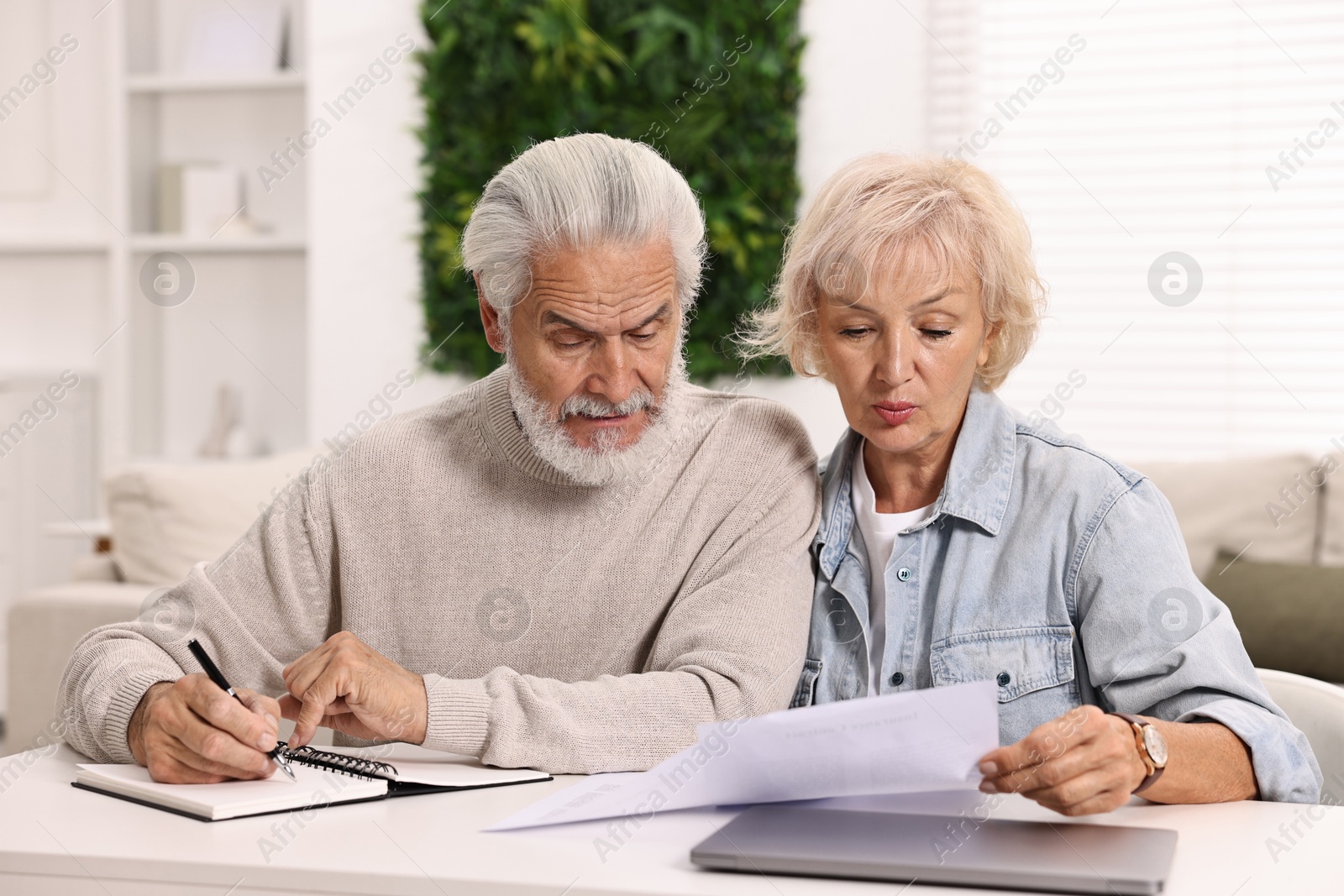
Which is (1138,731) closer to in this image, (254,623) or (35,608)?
(254,623)

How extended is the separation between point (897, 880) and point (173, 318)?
171 inches

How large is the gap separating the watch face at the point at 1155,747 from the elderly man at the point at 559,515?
417 mm

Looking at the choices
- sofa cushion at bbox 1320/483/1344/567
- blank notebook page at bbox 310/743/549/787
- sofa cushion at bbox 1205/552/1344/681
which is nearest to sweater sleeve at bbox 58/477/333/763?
blank notebook page at bbox 310/743/549/787

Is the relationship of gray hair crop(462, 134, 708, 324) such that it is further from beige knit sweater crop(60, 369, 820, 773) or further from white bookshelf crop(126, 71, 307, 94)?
white bookshelf crop(126, 71, 307, 94)

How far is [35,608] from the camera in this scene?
10.2 feet

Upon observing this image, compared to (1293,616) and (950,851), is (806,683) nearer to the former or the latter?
(950,851)

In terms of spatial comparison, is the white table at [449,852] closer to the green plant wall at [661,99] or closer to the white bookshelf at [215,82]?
the green plant wall at [661,99]

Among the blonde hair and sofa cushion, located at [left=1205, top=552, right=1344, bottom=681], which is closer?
the blonde hair

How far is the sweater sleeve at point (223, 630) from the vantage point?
53.8 inches

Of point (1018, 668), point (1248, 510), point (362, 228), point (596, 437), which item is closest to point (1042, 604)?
point (1018, 668)

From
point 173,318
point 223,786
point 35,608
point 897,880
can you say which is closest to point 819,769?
point 897,880

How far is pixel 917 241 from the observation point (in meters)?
1.48

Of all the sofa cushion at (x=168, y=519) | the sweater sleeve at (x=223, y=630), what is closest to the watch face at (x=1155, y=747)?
the sweater sleeve at (x=223, y=630)

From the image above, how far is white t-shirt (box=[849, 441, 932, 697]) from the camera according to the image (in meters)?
1.53
